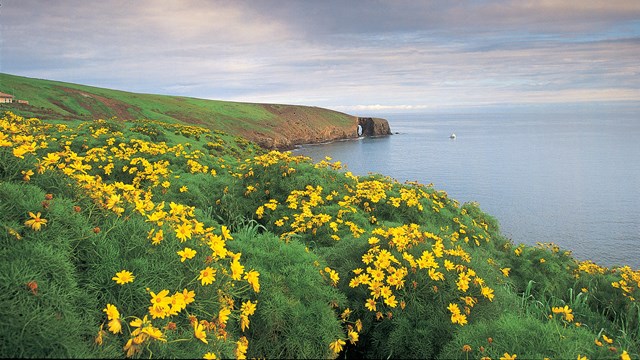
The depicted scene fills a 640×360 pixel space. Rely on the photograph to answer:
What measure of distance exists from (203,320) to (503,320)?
332 cm

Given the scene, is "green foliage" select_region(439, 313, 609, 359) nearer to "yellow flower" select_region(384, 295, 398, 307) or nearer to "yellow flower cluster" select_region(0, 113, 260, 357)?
"yellow flower" select_region(384, 295, 398, 307)

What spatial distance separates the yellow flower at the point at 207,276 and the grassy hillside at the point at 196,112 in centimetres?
5224

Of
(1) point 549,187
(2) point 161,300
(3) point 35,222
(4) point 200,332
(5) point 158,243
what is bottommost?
(1) point 549,187

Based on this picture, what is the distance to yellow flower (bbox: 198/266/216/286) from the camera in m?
3.83

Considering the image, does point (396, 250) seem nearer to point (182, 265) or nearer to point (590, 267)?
point (182, 265)

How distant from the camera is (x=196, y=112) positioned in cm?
10156

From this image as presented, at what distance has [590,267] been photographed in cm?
1121

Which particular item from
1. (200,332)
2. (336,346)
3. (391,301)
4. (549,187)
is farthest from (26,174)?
(549,187)

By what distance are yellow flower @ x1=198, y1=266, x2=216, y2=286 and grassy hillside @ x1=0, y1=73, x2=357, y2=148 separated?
52.2 meters

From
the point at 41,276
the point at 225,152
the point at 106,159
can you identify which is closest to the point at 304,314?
the point at 41,276

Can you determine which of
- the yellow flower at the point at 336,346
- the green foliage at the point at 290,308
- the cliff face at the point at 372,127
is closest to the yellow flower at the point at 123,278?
the green foliage at the point at 290,308

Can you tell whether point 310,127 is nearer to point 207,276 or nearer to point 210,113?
point 210,113

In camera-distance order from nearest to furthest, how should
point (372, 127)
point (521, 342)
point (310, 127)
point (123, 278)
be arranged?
point (123, 278) < point (521, 342) < point (310, 127) < point (372, 127)

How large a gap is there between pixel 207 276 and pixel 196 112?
103 meters
